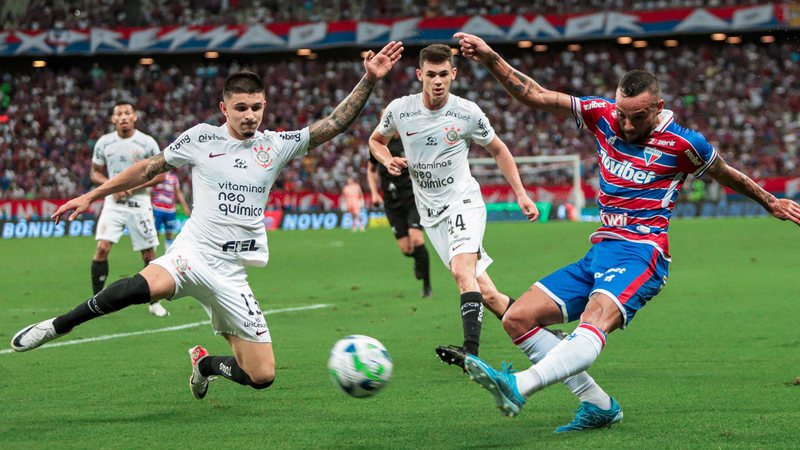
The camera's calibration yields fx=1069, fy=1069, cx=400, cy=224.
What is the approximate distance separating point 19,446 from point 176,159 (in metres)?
2.22

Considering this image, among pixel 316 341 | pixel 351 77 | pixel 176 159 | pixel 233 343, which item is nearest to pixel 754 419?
pixel 233 343

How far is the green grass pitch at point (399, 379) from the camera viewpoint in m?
6.15

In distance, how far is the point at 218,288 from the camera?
7.03 meters

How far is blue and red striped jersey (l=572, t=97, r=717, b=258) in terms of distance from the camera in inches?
243

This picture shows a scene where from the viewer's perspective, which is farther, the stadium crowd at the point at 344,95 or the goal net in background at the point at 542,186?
the stadium crowd at the point at 344,95

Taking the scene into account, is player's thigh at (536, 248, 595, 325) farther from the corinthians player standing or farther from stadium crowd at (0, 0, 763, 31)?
stadium crowd at (0, 0, 763, 31)

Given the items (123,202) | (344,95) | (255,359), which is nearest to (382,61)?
(255,359)

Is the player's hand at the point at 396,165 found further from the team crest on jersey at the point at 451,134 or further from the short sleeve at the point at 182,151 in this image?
the short sleeve at the point at 182,151

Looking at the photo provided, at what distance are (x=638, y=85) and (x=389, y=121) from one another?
4371 mm

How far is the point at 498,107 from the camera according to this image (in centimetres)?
4744

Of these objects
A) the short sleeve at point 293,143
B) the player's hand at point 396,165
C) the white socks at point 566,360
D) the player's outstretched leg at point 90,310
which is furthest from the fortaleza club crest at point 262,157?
the white socks at point 566,360

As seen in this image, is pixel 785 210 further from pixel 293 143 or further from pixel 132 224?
pixel 132 224

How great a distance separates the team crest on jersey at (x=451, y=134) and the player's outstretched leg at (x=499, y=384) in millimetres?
4658

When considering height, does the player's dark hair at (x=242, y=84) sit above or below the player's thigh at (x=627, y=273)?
above
